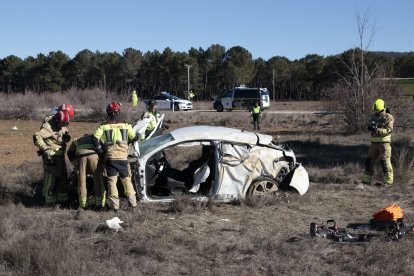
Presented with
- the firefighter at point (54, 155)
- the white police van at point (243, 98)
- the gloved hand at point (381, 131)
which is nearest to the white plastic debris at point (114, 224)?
the firefighter at point (54, 155)

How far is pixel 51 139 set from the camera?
29.0ft

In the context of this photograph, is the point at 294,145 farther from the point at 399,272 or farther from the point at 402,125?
the point at 399,272

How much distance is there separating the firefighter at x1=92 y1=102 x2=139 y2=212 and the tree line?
63.7 m

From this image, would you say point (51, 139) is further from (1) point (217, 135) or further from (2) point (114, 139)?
(1) point (217, 135)

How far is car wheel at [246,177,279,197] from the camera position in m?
8.62

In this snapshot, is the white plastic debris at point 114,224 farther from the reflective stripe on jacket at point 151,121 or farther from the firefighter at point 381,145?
the firefighter at point 381,145

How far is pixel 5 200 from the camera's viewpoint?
873 centimetres

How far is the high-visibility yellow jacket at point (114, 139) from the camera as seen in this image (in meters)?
8.06

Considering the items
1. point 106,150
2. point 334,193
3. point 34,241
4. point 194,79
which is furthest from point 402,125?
point 194,79

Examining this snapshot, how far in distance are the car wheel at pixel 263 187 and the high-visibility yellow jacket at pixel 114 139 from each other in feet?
6.57

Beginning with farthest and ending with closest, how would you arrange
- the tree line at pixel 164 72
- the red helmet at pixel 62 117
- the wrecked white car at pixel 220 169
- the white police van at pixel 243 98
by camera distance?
the tree line at pixel 164 72, the white police van at pixel 243 98, the red helmet at pixel 62 117, the wrecked white car at pixel 220 169

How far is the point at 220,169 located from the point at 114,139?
1.65 m

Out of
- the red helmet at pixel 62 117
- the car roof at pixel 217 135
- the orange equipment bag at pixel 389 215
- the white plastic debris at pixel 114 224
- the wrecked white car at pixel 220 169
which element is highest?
the red helmet at pixel 62 117

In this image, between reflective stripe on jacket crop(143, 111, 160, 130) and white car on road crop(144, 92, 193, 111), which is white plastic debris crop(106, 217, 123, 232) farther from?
white car on road crop(144, 92, 193, 111)
